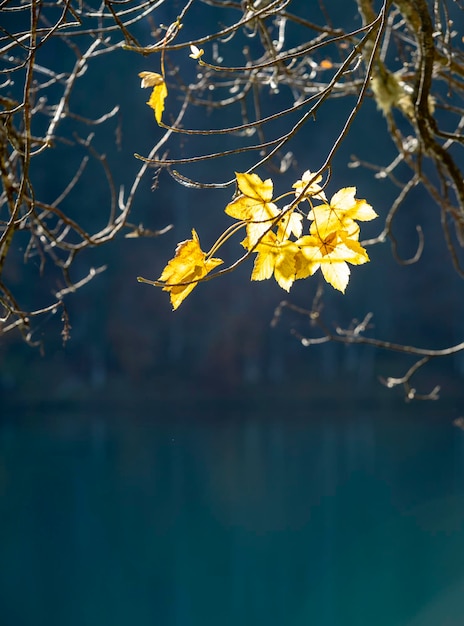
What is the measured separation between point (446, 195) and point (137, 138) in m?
12.3

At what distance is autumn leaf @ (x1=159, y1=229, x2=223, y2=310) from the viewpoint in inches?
25.2

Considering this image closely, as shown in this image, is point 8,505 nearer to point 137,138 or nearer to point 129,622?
point 129,622

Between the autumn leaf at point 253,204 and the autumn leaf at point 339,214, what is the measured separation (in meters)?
0.04

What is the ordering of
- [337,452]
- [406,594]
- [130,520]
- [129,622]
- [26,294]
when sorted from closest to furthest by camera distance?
[129,622]
[406,594]
[130,520]
[337,452]
[26,294]

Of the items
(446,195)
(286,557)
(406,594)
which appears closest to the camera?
(446,195)

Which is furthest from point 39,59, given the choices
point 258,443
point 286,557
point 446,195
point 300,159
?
point 446,195

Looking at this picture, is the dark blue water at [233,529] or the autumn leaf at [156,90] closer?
the autumn leaf at [156,90]

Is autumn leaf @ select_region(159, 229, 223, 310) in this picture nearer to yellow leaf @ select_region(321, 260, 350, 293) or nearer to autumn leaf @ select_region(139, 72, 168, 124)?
yellow leaf @ select_region(321, 260, 350, 293)

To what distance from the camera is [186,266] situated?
0.65 m

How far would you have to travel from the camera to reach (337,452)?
9492mm

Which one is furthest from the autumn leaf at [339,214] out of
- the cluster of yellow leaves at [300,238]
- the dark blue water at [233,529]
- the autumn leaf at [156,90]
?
the dark blue water at [233,529]

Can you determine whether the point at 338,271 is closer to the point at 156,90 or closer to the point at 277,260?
the point at 277,260

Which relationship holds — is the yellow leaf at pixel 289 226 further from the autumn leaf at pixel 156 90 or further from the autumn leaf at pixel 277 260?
the autumn leaf at pixel 156 90

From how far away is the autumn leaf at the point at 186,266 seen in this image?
64 centimetres
